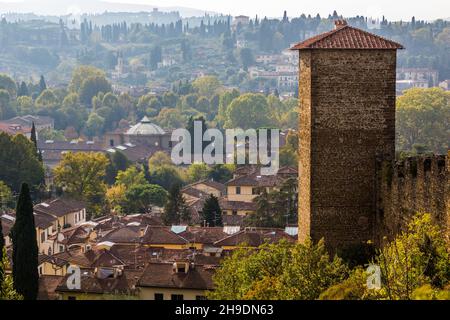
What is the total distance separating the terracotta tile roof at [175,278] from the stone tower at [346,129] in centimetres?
861

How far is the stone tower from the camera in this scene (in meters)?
22.2

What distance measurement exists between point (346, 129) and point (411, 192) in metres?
2.17

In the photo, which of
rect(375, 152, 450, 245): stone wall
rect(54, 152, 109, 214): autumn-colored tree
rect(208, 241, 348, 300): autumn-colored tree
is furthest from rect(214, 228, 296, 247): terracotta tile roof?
rect(54, 152, 109, 214): autumn-colored tree

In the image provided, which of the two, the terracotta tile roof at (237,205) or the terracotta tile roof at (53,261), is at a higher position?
the terracotta tile roof at (53,261)

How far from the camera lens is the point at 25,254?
33.6 m

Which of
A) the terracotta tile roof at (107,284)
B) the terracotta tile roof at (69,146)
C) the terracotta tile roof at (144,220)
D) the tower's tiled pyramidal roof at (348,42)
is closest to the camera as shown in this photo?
→ the tower's tiled pyramidal roof at (348,42)

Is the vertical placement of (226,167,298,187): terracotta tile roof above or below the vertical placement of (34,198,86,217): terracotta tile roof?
below

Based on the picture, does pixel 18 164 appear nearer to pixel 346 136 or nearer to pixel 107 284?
pixel 107 284

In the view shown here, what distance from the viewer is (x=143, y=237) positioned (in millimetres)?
44406

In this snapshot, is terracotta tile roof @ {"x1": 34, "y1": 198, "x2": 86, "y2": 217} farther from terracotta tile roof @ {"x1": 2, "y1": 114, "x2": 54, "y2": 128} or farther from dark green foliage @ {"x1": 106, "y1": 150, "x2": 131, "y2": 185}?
terracotta tile roof @ {"x1": 2, "y1": 114, "x2": 54, "y2": 128}

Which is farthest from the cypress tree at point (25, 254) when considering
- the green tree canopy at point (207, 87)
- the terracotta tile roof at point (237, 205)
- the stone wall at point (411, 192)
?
the green tree canopy at point (207, 87)

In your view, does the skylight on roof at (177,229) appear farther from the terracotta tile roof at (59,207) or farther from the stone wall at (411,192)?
the stone wall at (411,192)

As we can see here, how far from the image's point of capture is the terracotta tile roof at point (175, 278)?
3106cm

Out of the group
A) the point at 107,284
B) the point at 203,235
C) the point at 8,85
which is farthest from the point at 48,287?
the point at 8,85
